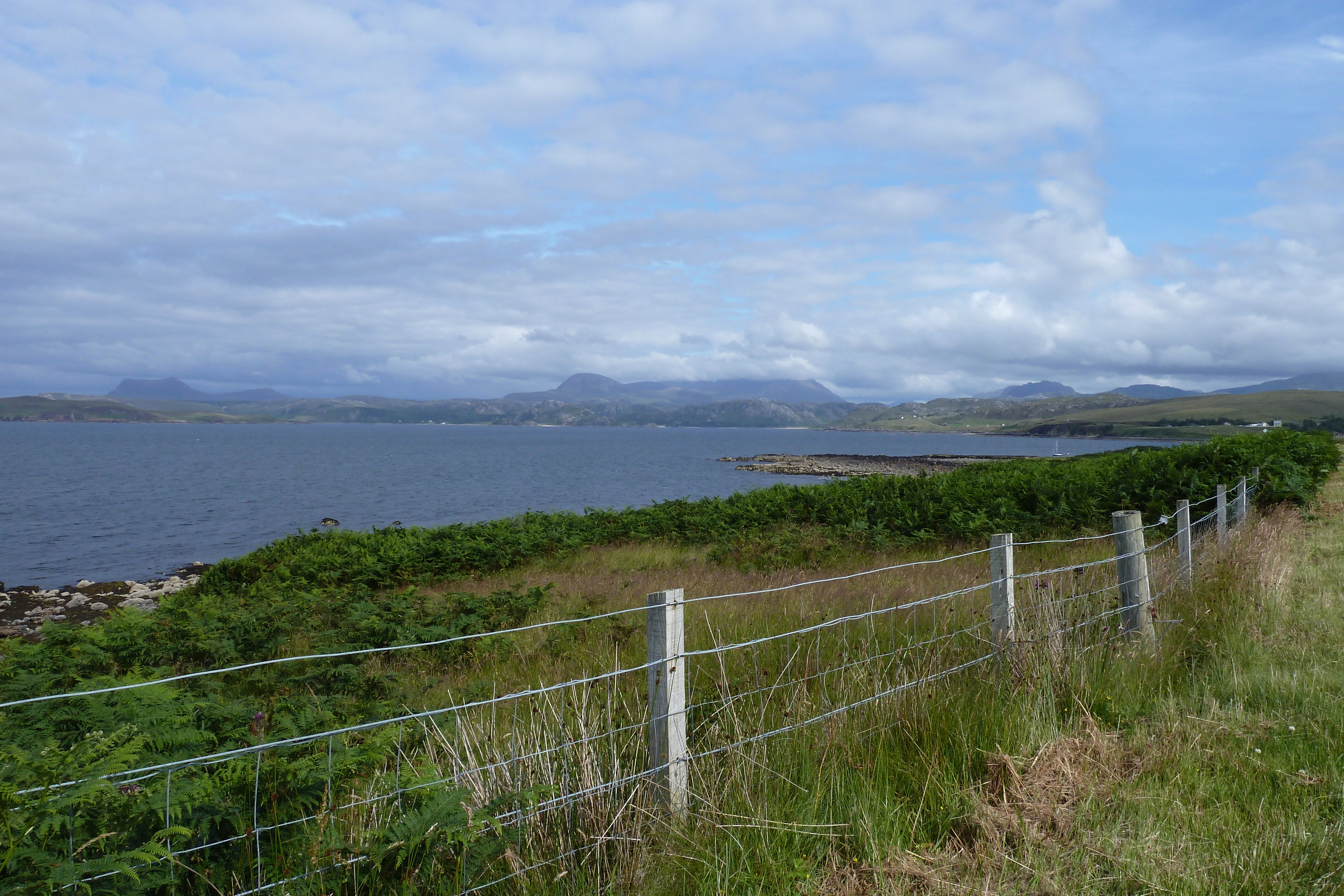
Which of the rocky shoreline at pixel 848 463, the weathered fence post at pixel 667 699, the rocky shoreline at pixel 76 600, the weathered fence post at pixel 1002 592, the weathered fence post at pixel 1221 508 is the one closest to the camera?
the weathered fence post at pixel 667 699

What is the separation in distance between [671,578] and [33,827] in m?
12.3

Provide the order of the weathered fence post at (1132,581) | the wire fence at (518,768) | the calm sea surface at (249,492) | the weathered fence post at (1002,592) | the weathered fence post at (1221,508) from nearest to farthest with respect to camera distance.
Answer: the wire fence at (518,768), the weathered fence post at (1002,592), the weathered fence post at (1132,581), the weathered fence post at (1221,508), the calm sea surface at (249,492)

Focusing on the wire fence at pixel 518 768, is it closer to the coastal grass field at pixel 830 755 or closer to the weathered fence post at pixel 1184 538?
the coastal grass field at pixel 830 755

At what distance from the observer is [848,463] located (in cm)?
9269

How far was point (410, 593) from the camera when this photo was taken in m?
12.5

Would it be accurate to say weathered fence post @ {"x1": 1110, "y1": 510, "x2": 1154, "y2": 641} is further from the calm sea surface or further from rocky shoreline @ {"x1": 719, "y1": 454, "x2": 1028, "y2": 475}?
rocky shoreline @ {"x1": 719, "y1": 454, "x2": 1028, "y2": 475}

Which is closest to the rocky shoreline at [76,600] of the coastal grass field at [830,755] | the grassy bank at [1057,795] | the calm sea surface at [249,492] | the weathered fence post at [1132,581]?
the calm sea surface at [249,492]

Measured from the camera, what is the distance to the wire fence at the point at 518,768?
305cm

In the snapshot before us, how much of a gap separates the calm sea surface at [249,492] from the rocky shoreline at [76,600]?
2.03 metres

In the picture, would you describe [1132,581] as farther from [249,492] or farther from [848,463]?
[848,463]

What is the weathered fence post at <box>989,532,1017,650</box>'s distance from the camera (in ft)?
19.2

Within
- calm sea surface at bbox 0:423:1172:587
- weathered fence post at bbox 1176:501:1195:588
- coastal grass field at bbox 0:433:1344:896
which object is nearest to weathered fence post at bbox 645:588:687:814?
coastal grass field at bbox 0:433:1344:896

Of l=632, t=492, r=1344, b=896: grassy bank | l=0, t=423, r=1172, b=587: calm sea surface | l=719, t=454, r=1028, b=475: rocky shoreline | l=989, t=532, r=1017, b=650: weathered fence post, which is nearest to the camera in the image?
l=632, t=492, r=1344, b=896: grassy bank

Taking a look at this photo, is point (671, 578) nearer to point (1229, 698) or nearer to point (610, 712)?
point (1229, 698)
